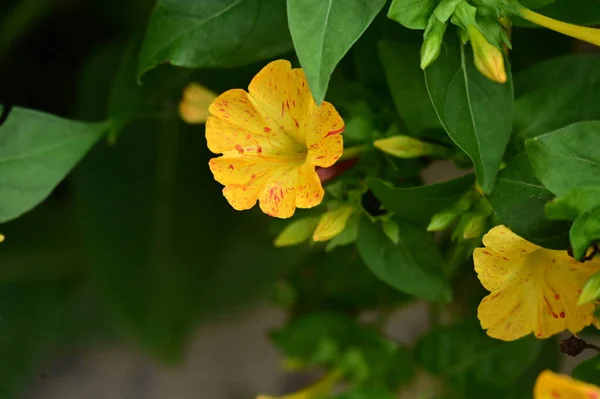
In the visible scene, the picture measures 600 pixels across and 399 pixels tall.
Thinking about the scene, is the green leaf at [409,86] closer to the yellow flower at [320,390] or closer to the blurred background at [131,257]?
the blurred background at [131,257]

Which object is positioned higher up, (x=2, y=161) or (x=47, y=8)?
(x=2, y=161)

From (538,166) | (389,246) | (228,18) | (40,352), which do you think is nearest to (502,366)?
(389,246)

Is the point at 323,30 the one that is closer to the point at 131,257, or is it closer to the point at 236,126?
the point at 236,126

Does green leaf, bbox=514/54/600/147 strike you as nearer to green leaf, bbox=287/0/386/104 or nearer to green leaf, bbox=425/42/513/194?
green leaf, bbox=425/42/513/194

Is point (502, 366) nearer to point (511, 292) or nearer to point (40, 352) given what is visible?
point (511, 292)

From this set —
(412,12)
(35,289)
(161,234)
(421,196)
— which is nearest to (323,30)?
(412,12)

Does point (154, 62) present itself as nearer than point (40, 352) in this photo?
Yes
